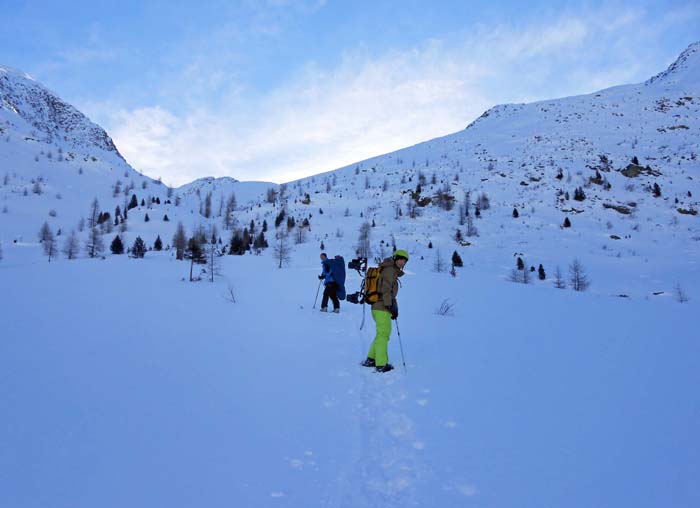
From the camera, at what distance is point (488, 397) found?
15.1 feet

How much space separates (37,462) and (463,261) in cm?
3238

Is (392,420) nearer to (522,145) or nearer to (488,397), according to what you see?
(488,397)

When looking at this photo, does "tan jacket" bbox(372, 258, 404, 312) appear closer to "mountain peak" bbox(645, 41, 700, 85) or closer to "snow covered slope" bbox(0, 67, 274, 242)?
"snow covered slope" bbox(0, 67, 274, 242)

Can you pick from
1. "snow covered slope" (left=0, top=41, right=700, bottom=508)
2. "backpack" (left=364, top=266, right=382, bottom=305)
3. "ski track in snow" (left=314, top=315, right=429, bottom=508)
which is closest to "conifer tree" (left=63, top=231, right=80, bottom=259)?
"snow covered slope" (left=0, top=41, right=700, bottom=508)

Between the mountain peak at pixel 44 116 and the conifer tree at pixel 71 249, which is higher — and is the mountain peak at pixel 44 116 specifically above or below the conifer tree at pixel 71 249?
above

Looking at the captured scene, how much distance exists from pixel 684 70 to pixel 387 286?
431ft

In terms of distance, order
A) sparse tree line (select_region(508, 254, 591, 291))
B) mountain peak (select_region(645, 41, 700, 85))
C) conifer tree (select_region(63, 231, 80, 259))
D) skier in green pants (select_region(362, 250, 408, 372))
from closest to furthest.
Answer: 1. skier in green pants (select_region(362, 250, 408, 372))
2. sparse tree line (select_region(508, 254, 591, 291))
3. conifer tree (select_region(63, 231, 80, 259))
4. mountain peak (select_region(645, 41, 700, 85))

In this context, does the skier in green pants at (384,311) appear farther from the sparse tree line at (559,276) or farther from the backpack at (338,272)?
the sparse tree line at (559,276)

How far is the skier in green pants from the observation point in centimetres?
593

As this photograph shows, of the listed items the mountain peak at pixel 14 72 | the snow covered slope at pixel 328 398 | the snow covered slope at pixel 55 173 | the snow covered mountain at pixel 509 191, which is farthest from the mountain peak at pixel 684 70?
the mountain peak at pixel 14 72

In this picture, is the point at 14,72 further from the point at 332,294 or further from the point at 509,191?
the point at 332,294

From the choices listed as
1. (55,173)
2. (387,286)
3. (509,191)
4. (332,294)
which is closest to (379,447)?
(387,286)

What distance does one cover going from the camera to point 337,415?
4.18 meters

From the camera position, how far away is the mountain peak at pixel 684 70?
85.6 m
